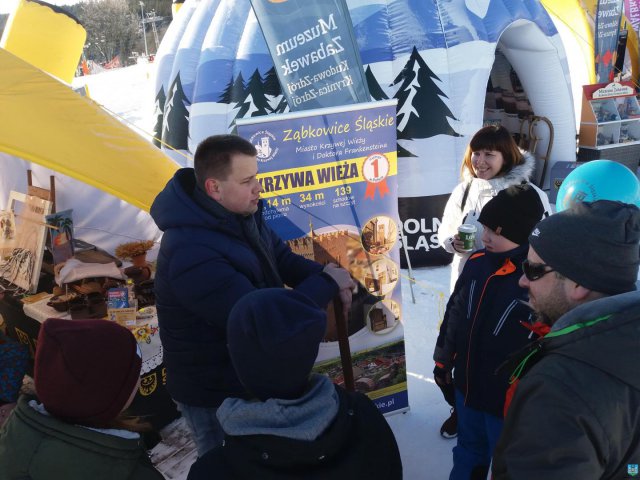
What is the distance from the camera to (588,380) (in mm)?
1111

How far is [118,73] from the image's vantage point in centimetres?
2953

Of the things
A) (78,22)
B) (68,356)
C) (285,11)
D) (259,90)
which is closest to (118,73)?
(78,22)

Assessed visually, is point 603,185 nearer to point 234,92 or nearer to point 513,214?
point 513,214

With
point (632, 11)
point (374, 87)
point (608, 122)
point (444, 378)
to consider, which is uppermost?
point (632, 11)

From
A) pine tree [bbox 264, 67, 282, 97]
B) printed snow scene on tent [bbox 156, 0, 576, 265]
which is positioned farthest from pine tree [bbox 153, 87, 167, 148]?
pine tree [bbox 264, 67, 282, 97]

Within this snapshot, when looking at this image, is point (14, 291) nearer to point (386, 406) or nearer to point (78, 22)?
point (386, 406)

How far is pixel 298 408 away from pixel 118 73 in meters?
32.4

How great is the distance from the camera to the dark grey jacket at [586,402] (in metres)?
1.10

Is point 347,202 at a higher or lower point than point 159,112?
lower

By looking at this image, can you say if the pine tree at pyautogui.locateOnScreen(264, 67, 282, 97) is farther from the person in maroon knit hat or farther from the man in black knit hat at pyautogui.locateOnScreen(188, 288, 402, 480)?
the man in black knit hat at pyautogui.locateOnScreen(188, 288, 402, 480)

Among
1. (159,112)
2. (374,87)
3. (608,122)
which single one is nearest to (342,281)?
(374,87)

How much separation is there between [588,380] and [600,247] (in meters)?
0.40

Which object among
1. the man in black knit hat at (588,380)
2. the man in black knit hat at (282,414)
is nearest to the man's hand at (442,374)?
the man in black knit hat at (588,380)

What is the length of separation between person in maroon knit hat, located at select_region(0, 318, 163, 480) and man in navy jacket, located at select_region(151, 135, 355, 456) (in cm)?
38
